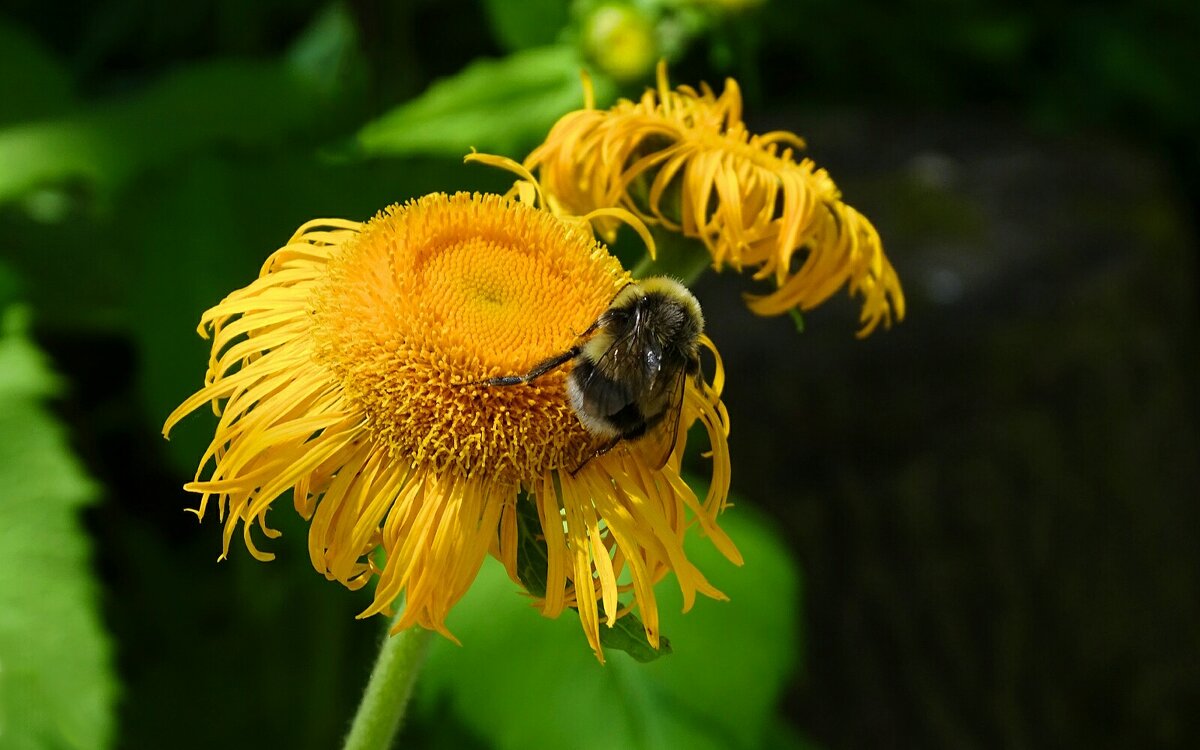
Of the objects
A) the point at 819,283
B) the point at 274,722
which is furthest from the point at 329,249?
the point at 274,722

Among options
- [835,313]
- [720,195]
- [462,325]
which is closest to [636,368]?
[462,325]

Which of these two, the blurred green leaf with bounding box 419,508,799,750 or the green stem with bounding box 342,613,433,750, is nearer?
the green stem with bounding box 342,613,433,750

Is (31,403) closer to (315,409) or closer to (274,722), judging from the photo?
(315,409)

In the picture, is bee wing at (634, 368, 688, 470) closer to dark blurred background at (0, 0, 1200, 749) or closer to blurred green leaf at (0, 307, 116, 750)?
blurred green leaf at (0, 307, 116, 750)

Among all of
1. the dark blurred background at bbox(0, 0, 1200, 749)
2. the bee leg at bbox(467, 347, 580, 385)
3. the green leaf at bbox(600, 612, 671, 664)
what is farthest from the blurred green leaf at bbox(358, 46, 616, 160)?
the green leaf at bbox(600, 612, 671, 664)

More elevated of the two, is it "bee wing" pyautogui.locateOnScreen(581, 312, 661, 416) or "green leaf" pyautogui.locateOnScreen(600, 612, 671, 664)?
"bee wing" pyautogui.locateOnScreen(581, 312, 661, 416)

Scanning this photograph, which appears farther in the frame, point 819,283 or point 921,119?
point 921,119

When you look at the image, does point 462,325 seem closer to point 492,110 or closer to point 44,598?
point 44,598
